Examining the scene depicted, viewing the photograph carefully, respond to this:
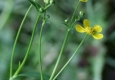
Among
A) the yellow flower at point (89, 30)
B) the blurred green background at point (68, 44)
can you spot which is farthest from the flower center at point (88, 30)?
the blurred green background at point (68, 44)

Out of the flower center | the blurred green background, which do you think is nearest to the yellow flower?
the flower center

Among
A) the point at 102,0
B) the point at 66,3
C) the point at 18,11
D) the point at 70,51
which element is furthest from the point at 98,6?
the point at 18,11

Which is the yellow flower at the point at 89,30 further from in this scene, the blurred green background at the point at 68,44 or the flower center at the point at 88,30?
the blurred green background at the point at 68,44

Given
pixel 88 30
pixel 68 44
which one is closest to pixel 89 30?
pixel 88 30

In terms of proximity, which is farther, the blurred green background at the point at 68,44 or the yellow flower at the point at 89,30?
the blurred green background at the point at 68,44

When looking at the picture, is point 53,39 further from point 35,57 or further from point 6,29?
point 6,29

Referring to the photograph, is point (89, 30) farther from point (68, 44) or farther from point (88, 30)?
point (68, 44)

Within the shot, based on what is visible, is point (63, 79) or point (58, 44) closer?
point (63, 79)

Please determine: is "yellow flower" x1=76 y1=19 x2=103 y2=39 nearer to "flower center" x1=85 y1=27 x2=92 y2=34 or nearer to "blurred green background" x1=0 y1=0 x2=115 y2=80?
"flower center" x1=85 y1=27 x2=92 y2=34
